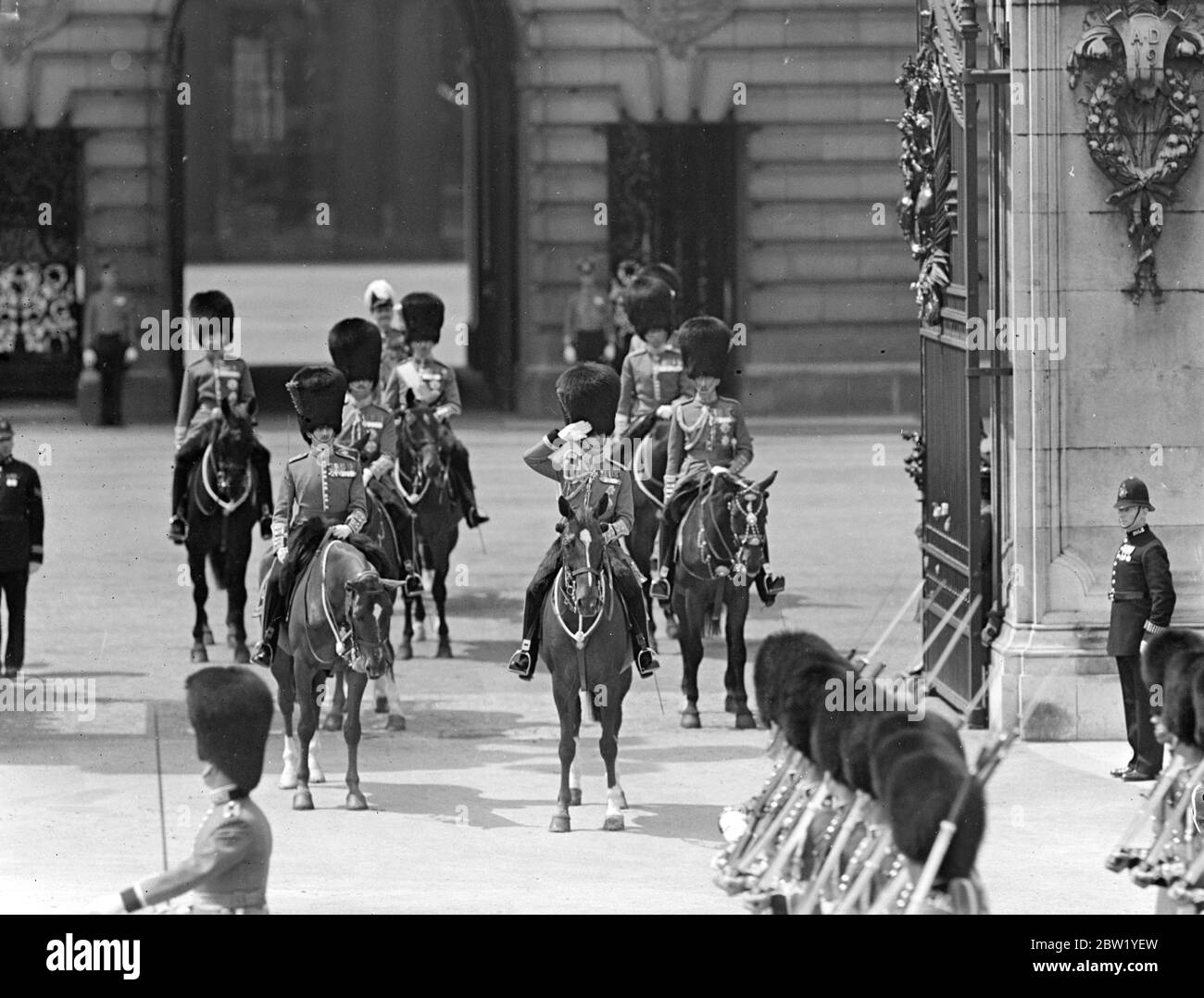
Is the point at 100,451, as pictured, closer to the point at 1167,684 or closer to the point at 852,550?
the point at 852,550

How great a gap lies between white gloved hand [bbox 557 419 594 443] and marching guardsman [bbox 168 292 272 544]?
17.3 ft

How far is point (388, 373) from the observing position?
20.1m

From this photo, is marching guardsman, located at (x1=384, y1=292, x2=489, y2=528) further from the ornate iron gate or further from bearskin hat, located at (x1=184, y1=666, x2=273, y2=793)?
the ornate iron gate

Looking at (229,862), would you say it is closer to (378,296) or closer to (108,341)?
(378,296)

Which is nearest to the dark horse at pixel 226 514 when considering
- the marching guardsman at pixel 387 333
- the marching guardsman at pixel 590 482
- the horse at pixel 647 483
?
the marching guardsman at pixel 387 333

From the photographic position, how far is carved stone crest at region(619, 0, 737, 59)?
34219mm

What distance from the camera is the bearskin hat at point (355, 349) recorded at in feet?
56.8

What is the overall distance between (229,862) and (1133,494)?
7.20 meters

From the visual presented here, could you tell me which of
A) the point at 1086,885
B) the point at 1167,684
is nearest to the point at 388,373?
the point at 1086,885

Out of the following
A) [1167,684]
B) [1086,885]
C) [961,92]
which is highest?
[961,92]

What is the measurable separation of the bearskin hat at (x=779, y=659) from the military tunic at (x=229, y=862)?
2.34 metres

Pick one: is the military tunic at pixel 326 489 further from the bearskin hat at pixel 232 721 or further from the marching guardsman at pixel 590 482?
the bearskin hat at pixel 232 721

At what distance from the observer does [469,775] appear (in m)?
15.7
